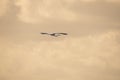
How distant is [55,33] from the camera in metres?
87.0

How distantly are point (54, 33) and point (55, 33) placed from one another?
0.81 feet

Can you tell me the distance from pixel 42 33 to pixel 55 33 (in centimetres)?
317

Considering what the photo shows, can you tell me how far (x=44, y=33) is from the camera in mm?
87250

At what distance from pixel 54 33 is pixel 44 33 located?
2.14 meters

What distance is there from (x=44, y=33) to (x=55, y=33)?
2361 millimetres

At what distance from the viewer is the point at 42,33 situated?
88438 mm

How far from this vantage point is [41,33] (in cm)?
8869

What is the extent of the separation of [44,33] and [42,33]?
1280 millimetres

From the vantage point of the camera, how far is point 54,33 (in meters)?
87.1

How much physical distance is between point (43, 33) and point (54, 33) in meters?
2.47

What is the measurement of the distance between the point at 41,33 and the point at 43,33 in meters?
0.99
